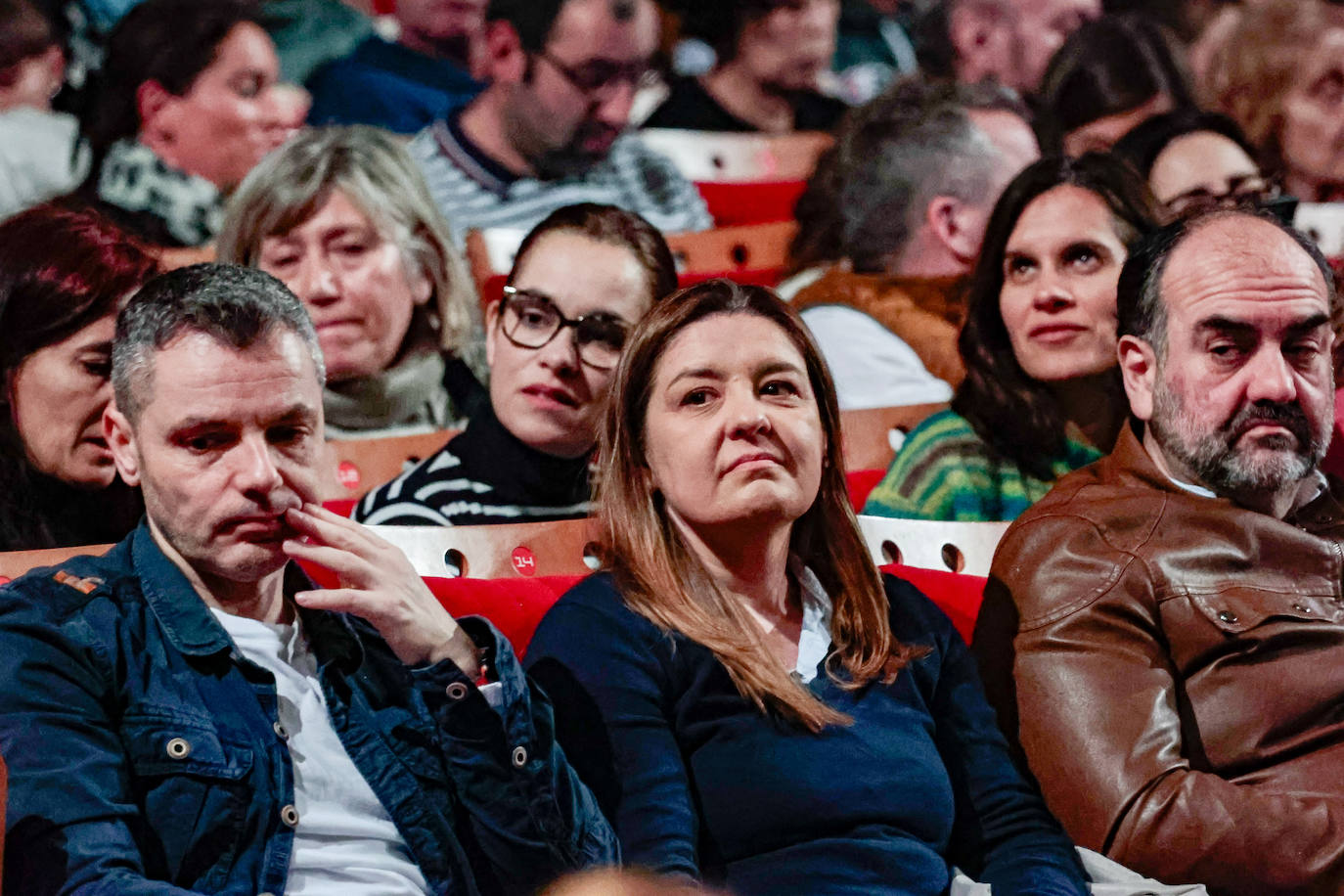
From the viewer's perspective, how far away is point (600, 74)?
3.59 metres

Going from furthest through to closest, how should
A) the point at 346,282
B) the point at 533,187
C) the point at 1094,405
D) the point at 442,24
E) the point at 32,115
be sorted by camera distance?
the point at 442,24 < the point at 533,187 < the point at 32,115 < the point at 346,282 < the point at 1094,405

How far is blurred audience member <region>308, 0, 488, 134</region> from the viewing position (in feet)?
10.9

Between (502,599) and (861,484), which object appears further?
(861,484)

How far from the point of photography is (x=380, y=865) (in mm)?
1418

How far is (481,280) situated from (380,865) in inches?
56.4

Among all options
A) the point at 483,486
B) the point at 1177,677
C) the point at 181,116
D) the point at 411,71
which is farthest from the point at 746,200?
the point at 1177,677

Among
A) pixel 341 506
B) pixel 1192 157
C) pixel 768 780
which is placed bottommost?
pixel 341 506

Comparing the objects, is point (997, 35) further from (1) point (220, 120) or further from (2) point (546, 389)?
(2) point (546, 389)

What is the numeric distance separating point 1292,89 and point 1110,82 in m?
0.44

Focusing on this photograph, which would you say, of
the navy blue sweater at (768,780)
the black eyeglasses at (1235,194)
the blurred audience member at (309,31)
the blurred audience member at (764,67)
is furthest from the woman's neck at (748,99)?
the navy blue sweater at (768,780)

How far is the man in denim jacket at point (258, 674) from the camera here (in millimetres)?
1339

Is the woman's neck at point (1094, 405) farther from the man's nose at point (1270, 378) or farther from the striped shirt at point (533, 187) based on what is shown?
the striped shirt at point (533, 187)

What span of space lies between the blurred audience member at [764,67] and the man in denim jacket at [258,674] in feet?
8.23

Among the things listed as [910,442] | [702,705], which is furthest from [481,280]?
[702,705]
